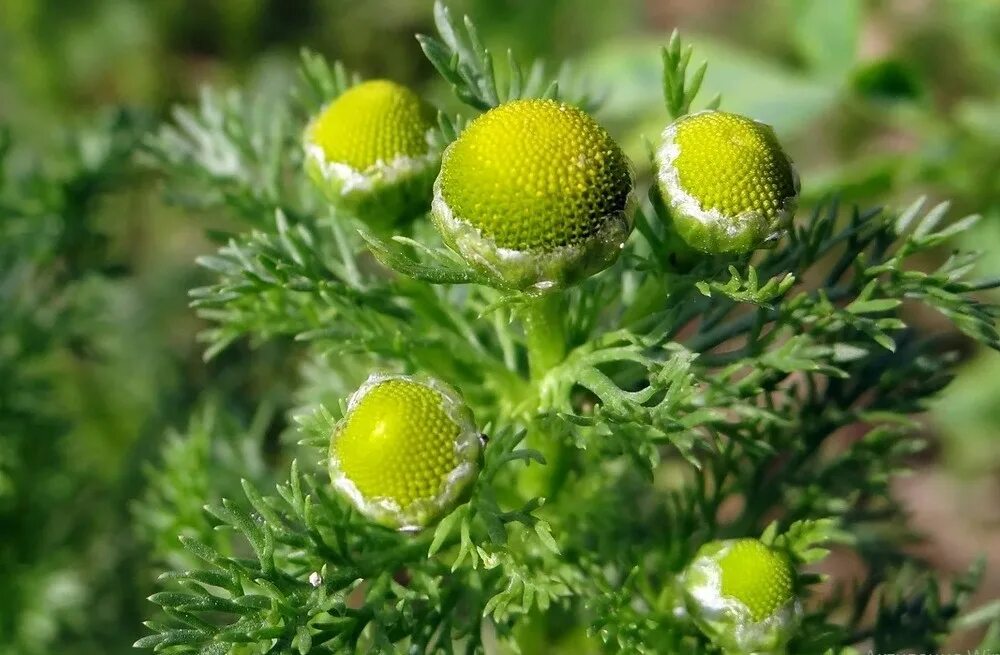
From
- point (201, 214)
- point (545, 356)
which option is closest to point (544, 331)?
point (545, 356)

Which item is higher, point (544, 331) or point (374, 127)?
point (374, 127)

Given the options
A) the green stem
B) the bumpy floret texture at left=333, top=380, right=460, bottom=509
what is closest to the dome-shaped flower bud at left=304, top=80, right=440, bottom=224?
the green stem

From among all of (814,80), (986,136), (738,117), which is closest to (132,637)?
(738,117)

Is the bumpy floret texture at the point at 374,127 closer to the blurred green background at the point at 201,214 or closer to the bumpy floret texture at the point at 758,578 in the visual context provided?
the bumpy floret texture at the point at 758,578

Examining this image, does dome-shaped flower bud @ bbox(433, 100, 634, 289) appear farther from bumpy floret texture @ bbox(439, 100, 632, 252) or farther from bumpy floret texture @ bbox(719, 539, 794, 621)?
bumpy floret texture @ bbox(719, 539, 794, 621)

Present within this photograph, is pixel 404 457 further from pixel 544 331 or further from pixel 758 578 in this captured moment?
pixel 758 578

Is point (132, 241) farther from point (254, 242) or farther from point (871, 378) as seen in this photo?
point (871, 378)
